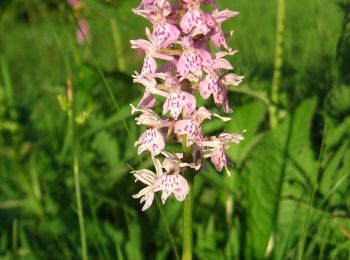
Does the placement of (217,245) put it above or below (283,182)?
below

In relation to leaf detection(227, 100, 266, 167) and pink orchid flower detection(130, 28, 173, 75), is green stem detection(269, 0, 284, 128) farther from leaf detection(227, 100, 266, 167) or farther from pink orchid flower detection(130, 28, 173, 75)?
pink orchid flower detection(130, 28, 173, 75)

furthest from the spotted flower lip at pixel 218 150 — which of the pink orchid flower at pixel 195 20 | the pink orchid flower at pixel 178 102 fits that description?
the pink orchid flower at pixel 195 20

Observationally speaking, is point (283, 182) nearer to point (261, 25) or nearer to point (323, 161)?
point (323, 161)

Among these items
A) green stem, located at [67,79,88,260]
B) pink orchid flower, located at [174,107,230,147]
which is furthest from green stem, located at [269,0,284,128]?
pink orchid flower, located at [174,107,230,147]

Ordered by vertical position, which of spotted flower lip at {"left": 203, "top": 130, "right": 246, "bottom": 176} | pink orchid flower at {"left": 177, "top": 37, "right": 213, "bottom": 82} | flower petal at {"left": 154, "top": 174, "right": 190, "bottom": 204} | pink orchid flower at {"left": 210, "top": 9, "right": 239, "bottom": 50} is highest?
pink orchid flower at {"left": 210, "top": 9, "right": 239, "bottom": 50}

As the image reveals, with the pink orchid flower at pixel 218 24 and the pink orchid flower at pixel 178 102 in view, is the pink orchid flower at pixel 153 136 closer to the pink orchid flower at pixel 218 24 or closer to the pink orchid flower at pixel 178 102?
the pink orchid flower at pixel 178 102

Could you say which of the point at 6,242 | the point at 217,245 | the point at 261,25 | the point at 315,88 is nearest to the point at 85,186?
the point at 6,242
